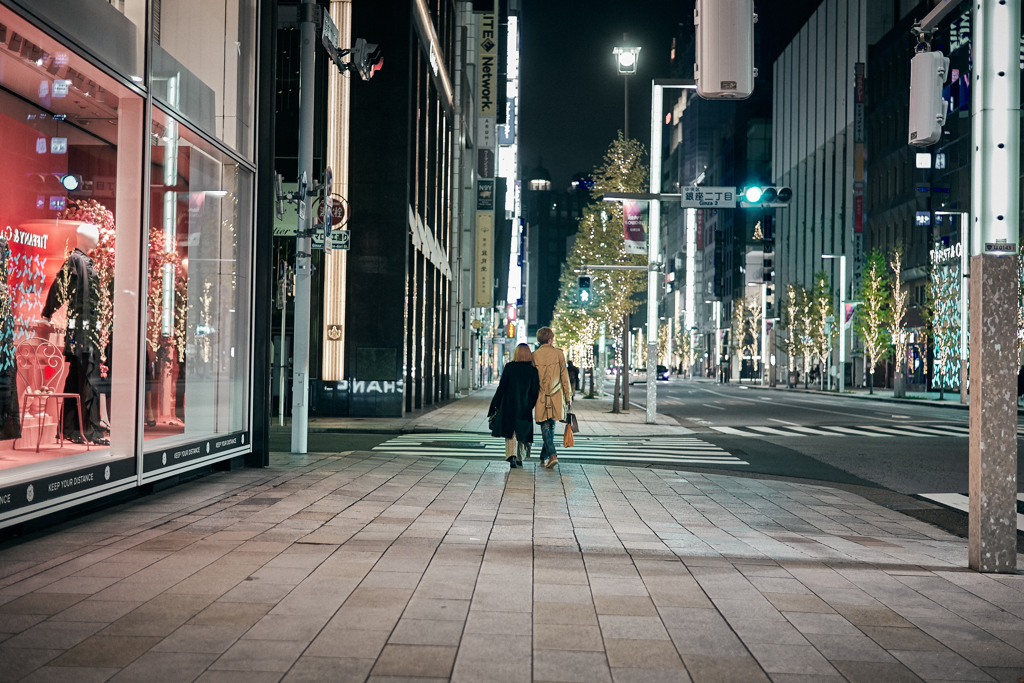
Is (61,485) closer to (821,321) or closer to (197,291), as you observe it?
(197,291)

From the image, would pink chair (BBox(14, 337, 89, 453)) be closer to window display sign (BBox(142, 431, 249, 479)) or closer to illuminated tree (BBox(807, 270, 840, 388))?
window display sign (BBox(142, 431, 249, 479))

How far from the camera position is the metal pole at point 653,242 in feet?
79.0

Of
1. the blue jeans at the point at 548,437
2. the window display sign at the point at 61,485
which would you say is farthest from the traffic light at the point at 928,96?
the window display sign at the point at 61,485

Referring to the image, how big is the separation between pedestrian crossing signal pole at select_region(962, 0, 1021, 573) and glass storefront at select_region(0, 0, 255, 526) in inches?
263

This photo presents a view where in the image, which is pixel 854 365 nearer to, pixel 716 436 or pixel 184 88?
pixel 716 436

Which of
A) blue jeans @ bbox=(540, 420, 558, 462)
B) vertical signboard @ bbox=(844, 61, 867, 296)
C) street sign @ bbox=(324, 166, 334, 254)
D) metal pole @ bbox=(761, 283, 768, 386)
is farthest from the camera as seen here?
metal pole @ bbox=(761, 283, 768, 386)

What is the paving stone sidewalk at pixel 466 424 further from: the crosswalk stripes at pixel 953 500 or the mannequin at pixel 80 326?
the mannequin at pixel 80 326

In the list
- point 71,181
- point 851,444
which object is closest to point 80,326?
point 71,181

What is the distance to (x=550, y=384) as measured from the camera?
13.7 metres

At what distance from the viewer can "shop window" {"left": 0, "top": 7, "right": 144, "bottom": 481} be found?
28.7 feet

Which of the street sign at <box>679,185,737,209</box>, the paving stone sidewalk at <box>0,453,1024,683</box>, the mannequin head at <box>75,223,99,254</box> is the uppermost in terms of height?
the street sign at <box>679,185,737,209</box>

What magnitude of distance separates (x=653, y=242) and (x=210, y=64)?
16341 mm

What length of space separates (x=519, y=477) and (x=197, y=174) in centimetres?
546

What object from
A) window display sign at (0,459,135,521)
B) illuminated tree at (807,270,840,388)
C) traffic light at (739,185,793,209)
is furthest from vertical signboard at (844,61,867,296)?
window display sign at (0,459,135,521)
